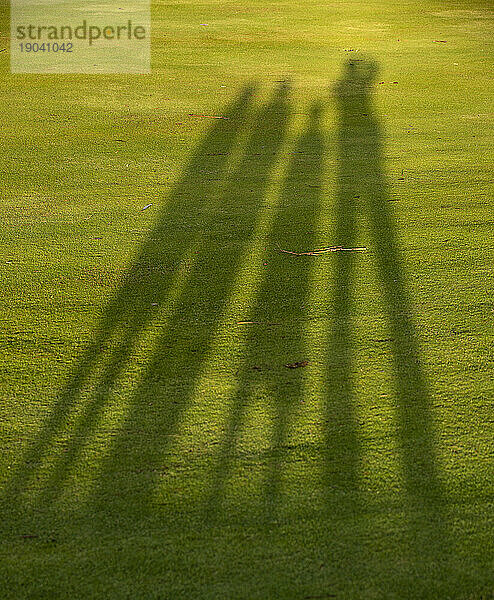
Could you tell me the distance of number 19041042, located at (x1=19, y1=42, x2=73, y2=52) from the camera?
25.6ft

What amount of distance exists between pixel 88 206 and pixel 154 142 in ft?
3.90

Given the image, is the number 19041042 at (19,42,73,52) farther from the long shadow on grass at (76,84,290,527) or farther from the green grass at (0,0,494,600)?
the long shadow on grass at (76,84,290,527)

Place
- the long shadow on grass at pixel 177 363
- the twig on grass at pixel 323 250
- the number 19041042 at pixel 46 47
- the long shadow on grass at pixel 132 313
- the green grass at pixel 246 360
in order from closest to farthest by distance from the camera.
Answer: the green grass at pixel 246 360
the long shadow on grass at pixel 177 363
the long shadow on grass at pixel 132 313
the twig on grass at pixel 323 250
the number 19041042 at pixel 46 47

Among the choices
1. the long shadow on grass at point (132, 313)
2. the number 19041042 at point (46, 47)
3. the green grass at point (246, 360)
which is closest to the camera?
the green grass at point (246, 360)

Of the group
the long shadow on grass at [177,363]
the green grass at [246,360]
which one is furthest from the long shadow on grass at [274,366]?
the long shadow on grass at [177,363]

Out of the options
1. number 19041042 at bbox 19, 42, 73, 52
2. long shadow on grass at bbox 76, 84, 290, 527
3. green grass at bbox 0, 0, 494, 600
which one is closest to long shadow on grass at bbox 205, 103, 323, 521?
green grass at bbox 0, 0, 494, 600

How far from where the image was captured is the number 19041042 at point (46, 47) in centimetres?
780

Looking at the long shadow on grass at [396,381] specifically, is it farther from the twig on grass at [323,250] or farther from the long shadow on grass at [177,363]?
the long shadow on grass at [177,363]

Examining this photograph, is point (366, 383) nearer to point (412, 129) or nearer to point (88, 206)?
point (88, 206)

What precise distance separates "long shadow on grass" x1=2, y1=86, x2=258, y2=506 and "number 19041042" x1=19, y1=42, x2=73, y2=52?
440 centimetres

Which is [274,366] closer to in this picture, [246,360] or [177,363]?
[246,360]

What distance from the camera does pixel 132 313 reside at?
2438 millimetres

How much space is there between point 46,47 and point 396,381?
6976 millimetres

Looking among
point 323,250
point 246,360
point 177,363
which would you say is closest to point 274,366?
point 246,360
